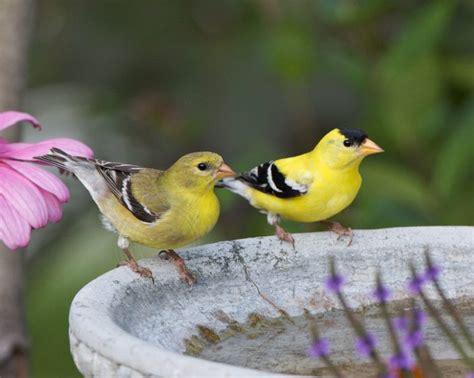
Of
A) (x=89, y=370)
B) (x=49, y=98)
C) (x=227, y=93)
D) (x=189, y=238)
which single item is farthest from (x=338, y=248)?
(x=49, y=98)

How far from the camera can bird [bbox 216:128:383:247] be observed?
3.02 m

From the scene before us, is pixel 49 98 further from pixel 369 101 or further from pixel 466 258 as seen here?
pixel 466 258

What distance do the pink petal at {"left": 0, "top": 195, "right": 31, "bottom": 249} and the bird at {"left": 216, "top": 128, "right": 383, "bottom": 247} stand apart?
1402 mm

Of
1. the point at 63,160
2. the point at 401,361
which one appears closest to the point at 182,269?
the point at 63,160

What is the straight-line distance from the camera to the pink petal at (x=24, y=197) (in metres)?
1.70

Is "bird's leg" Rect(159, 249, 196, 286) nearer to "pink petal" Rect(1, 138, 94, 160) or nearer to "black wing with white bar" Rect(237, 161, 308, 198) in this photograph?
"pink petal" Rect(1, 138, 94, 160)

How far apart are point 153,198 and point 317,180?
55 centimetres

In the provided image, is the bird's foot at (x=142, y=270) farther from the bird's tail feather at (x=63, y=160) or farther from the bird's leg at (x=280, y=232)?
the bird's tail feather at (x=63, y=160)

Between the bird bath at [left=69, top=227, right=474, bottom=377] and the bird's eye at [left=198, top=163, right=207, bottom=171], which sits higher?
the bird's eye at [left=198, top=163, right=207, bottom=171]

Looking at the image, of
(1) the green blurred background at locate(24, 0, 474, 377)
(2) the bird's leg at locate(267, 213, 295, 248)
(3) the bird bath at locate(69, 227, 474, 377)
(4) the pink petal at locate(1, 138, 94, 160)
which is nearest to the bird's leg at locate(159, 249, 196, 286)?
(3) the bird bath at locate(69, 227, 474, 377)

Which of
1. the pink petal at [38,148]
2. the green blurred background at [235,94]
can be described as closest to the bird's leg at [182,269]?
the pink petal at [38,148]

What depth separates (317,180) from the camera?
3039mm

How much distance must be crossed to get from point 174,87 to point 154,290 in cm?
243

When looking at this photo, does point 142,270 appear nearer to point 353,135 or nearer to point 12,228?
point 12,228
